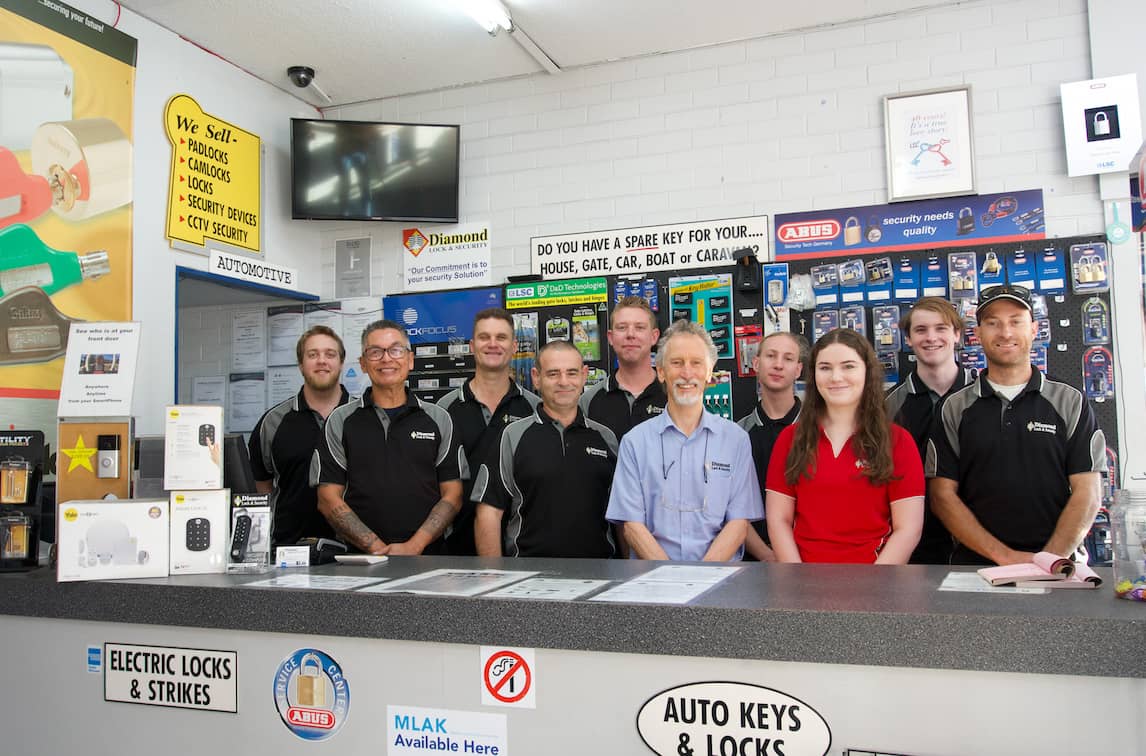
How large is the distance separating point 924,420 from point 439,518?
1899 mm

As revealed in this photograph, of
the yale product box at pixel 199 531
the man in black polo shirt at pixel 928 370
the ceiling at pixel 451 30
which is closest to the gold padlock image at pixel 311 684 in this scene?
the yale product box at pixel 199 531

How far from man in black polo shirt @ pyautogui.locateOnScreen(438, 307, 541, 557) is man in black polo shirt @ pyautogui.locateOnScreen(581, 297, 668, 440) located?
33 centimetres

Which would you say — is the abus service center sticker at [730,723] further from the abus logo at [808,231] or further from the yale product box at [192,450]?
the abus logo at [808,231]

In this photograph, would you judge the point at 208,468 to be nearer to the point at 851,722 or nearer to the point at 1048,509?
the point at 851,722

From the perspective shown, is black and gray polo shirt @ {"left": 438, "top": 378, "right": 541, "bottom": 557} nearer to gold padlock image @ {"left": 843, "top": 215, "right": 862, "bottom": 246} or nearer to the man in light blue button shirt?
the man in light blue button shirt

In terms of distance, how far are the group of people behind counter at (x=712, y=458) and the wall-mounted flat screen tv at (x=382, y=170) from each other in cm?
137

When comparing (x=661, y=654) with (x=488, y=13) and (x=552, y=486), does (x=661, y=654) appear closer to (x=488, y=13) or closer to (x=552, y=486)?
(x=552, y=486)

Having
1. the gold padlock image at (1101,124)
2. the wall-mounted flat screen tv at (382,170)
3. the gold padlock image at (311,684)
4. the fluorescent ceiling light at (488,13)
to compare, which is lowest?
the gold padlock image at (311,684)

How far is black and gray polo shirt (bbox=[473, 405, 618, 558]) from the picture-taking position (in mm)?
3051

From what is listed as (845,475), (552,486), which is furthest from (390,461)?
(845,475)

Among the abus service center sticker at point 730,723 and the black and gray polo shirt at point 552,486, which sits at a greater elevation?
the black and gray polo shirt at point 552,486

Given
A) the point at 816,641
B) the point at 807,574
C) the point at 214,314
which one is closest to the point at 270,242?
the point at 214,314

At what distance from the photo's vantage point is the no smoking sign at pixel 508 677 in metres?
1.68

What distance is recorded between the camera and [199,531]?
2.26m
